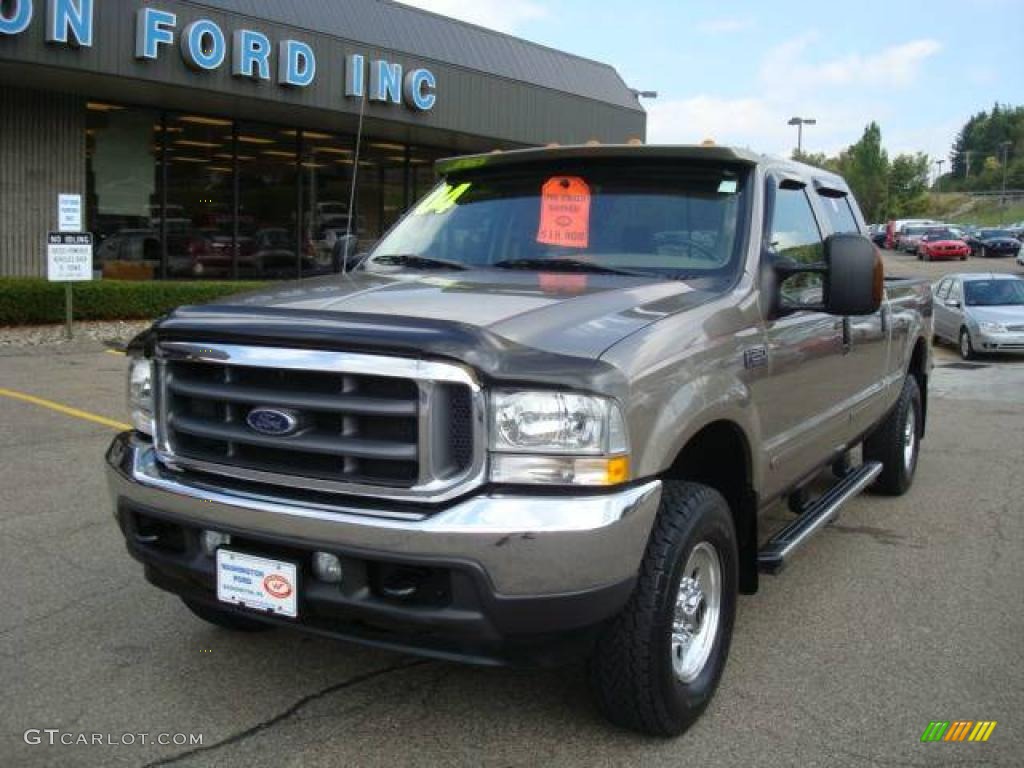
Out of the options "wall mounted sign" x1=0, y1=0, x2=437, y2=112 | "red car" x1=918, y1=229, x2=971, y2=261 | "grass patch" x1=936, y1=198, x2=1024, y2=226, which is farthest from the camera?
"grass patch" x1=936, y1=198, x2=1024, y2=226

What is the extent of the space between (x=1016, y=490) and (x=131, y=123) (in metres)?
15.7

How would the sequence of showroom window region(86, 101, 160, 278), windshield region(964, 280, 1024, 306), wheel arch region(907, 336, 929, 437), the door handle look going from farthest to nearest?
1. showroom window region(86, 101, 160, 278)
2. windshield region(964, 280, 1024, 306)
3. wheel arch region(907, 336, 929, 437)
4. the door handle

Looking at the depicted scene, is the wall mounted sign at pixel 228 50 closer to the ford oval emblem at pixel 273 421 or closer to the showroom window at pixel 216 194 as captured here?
the showroom window at pixel 216 194

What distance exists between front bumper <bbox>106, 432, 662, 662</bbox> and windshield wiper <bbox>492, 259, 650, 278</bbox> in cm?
125

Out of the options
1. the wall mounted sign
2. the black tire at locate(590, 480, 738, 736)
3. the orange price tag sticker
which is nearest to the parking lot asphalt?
the black tire at locate(590, 480, 738, 736)

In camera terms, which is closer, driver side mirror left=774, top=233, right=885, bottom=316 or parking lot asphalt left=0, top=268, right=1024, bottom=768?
parking lot asphalt left=0, top=268, right=1024, bottom=768

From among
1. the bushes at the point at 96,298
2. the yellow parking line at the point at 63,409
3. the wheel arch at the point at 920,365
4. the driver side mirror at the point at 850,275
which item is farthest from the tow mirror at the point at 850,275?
the bushes at the point at 96,298

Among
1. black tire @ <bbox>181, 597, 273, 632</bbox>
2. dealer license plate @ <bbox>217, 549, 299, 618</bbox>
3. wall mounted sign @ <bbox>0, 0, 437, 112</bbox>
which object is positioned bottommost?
black tire @ <bbox>181, 597, 273, 632</bbox>

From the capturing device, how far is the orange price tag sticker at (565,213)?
4160 millimetres

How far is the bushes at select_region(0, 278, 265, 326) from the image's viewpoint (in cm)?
1427

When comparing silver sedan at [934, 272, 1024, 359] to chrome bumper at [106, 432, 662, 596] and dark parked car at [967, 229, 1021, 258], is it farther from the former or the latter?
dark parked car at [967, 229, 1021, 258]

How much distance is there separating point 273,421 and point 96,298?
13490 millimetres

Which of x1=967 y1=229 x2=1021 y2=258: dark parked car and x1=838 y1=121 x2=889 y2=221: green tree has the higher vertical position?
x1=838 y1=121 x2=889 y2=221: green tree

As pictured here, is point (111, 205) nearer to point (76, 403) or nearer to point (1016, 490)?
point (76, 403)
